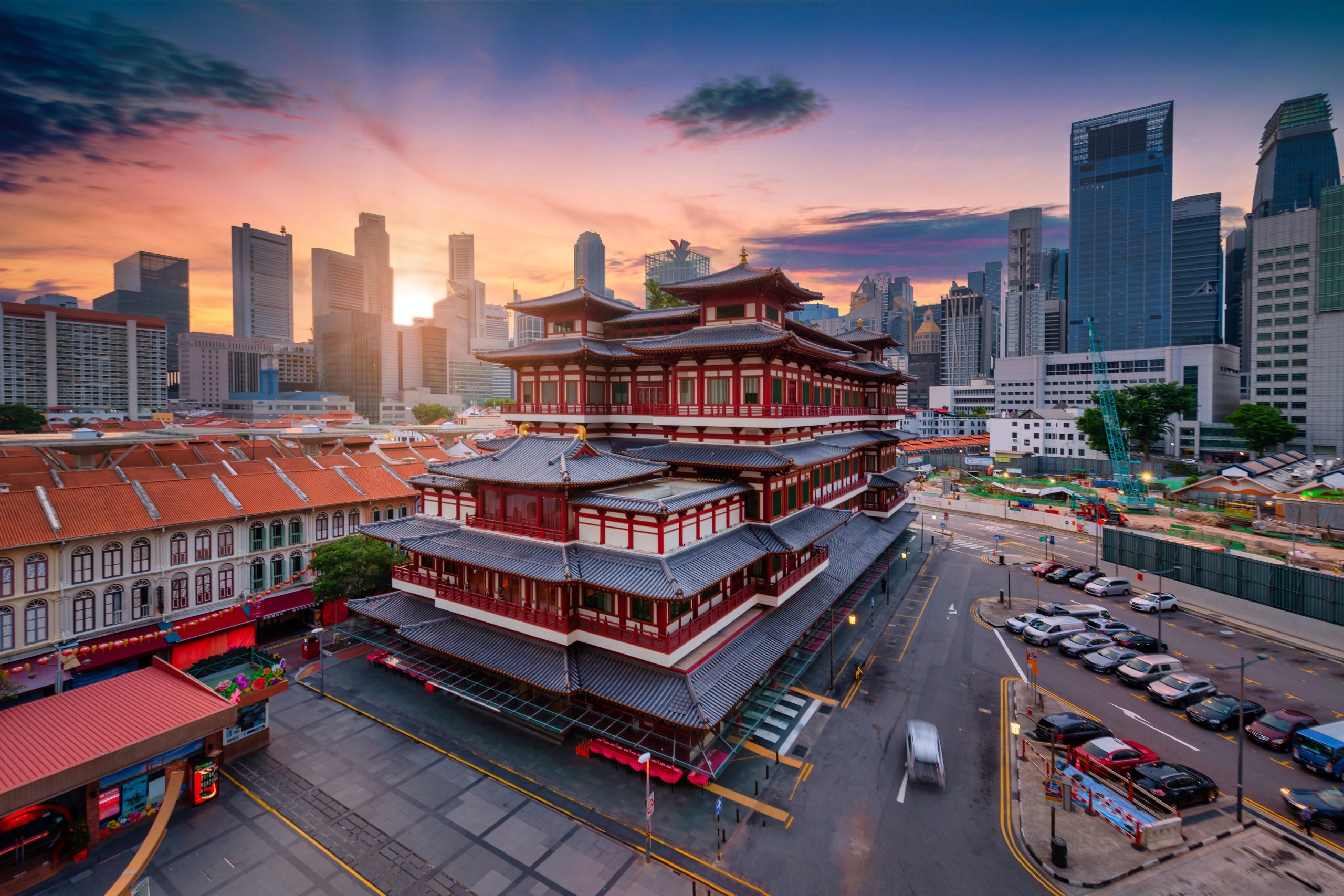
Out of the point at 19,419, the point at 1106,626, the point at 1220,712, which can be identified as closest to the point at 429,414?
the point at 19,419

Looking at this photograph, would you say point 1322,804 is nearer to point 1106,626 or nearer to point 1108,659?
point 1108,659

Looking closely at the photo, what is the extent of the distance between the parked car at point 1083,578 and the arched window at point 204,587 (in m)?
70.0

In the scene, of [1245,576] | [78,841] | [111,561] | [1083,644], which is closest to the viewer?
[78,841]

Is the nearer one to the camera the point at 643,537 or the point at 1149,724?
the point at 643,537

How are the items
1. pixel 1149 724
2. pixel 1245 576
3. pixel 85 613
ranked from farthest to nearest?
pixel 1245 576, pixel 85 613, pixel 1149 724

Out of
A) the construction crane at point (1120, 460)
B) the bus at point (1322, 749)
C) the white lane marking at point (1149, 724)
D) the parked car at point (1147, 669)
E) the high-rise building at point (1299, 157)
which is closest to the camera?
the bus at point (1322, 749)

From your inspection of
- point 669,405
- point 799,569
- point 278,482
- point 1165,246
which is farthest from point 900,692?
point 1165,246

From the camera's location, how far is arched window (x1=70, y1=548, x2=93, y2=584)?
30125mm

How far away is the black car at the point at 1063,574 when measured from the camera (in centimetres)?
5069

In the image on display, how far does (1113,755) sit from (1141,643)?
1698cm

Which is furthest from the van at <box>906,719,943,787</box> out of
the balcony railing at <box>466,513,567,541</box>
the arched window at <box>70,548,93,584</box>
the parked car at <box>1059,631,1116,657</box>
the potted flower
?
the arched window at <box>70,548,93,584</box>

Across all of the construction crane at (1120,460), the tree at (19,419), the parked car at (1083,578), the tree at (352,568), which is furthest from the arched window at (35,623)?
the tree at (19,419)

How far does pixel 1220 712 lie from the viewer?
2788 cm

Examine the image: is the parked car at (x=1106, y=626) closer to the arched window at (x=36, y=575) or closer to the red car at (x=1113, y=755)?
the red car at (x=1113, y=755)
